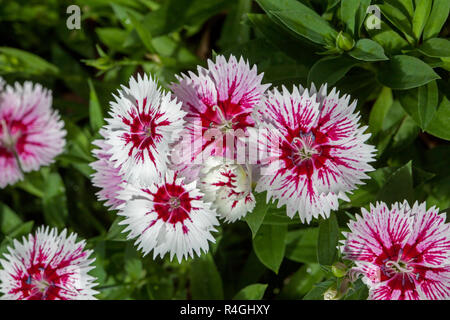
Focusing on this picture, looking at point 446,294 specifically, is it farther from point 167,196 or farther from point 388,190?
point 167,196

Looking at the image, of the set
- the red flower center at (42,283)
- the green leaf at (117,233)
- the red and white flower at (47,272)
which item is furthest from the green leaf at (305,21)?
the red flower center at (42,283)

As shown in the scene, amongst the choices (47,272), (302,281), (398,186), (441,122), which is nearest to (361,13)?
(441,122)

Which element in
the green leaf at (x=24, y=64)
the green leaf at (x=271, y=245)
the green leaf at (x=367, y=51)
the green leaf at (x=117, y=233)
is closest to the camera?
the green leaf at (x=367, y=51)

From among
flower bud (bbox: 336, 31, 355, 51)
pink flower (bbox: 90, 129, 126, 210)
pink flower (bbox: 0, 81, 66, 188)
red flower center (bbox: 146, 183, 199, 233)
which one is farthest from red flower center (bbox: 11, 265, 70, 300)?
flower bud (bbox: 336, 31, 355, 51)

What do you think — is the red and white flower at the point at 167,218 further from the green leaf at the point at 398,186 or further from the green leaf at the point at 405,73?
the green leaf at the point at 405,73

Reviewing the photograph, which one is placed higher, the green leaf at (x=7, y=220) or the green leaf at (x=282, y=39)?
the green leaf at (x=282, y=39)

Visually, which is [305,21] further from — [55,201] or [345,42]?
[55,201]
